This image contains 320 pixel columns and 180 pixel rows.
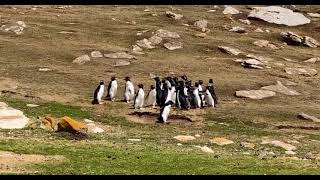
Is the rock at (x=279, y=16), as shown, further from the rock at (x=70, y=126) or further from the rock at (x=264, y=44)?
the rock at (x=70, y=126)

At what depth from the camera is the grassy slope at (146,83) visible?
860 inches

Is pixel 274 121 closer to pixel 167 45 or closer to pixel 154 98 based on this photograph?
pixel 154 98

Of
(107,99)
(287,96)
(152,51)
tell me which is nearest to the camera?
(107,99)

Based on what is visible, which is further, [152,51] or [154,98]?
[152,51]

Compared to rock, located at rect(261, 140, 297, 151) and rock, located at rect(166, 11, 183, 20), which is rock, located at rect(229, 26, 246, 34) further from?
rock, located at rect(261, 140, 297, 151)

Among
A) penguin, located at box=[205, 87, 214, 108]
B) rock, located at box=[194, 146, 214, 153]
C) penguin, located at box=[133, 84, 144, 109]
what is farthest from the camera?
penguin, located at box=[205, 87, 214, 108]

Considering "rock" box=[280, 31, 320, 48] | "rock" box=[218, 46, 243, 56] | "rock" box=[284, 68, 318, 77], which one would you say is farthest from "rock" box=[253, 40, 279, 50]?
"rock" box=[284, 68, 318, 77]

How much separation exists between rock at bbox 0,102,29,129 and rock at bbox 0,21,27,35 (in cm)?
2682

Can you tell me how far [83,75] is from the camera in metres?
44.0

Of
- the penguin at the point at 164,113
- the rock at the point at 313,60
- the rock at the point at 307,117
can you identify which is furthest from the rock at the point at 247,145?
the rock at the point at 313,60

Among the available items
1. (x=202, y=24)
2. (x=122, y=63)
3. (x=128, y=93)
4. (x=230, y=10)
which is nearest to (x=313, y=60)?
(x=202, y=24)

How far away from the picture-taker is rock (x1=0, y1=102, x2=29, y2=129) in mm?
28938
